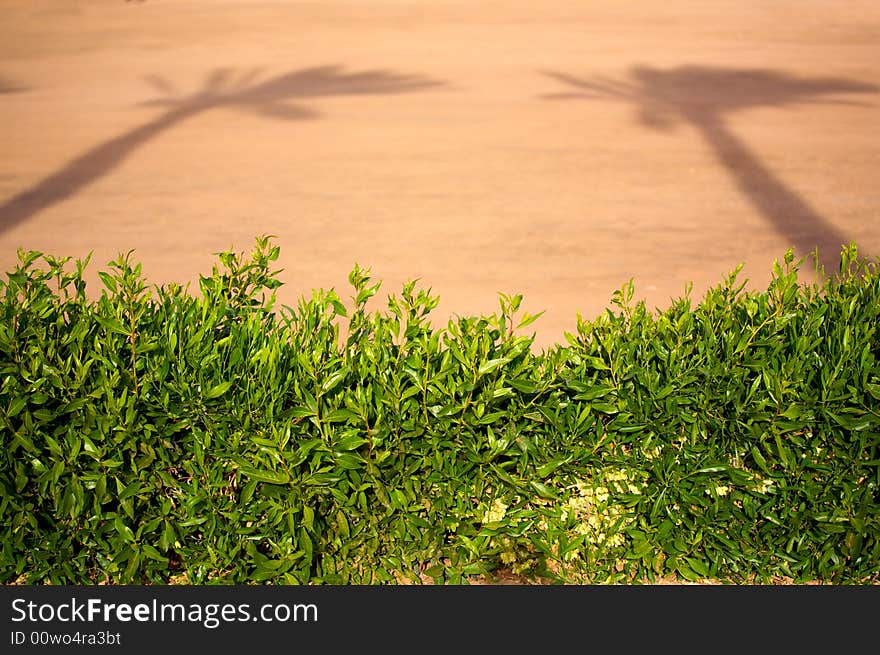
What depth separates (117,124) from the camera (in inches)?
543

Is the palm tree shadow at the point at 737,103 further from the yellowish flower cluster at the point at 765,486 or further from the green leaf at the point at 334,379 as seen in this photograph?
the green leaf at the point at 334,379

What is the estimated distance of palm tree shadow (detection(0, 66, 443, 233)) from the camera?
10.5 metres

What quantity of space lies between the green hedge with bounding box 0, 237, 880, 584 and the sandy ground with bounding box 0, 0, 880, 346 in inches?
133

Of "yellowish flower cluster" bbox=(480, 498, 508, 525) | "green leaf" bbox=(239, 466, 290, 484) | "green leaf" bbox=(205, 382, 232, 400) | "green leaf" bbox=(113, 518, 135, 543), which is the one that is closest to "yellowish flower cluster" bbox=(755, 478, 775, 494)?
"yellowish flower cluster" bbox=(480, 498, 508, 525)

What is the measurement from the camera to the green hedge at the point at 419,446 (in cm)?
323

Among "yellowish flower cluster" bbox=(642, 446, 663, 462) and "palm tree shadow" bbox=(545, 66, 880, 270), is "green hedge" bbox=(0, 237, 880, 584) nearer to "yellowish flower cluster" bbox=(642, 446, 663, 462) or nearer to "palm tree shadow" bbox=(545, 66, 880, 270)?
"yellowish flower cluster" bbox=(642, 446, 663, 462)

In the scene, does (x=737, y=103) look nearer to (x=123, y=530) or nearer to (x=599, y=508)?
(x=599, y=508)

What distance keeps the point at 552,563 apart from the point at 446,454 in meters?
0.84

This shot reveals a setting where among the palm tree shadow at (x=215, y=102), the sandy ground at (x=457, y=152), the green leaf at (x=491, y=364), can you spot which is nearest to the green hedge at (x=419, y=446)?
the green leaf at (x=491, y=364)

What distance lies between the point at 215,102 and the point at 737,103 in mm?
8441

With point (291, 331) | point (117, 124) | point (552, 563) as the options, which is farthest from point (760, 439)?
point (117, 124)

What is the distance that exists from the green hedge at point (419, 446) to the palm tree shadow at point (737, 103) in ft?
17.8

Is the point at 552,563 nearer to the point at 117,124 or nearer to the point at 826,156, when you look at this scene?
the point at 826,156

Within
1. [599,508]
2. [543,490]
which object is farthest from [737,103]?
[543,490]
